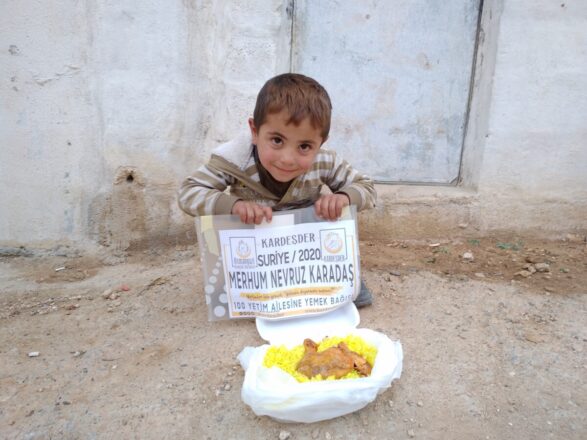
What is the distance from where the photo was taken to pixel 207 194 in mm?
1718

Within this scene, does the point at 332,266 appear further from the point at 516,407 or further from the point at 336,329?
the point at 516,407

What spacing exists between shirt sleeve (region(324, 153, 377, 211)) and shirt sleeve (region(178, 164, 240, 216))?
1.57 ft

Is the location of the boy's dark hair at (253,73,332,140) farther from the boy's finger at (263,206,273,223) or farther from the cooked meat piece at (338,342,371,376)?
the cooked meat piece at (338,342,371,376)

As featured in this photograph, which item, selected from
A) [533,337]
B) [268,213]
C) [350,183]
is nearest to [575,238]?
[533,337]

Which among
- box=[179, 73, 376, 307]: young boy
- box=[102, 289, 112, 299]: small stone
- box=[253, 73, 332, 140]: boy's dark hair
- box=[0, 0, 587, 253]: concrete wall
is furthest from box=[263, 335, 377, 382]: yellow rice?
box=[0, 0, 587, 253]: concrete wall

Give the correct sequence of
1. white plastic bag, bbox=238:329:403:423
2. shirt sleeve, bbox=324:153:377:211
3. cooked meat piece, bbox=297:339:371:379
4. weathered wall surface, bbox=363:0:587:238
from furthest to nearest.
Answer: weathered wall surface, bbox=363:0:587:238 → shirt sleeve, bbox=324:153:377:211 → cooked meat piece, bbox=297:339:371:379 → white plastic bag, bbox=238:329:403:423

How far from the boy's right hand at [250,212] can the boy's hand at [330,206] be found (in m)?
0.20

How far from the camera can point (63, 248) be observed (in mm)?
2523

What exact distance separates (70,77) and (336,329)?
1956 mm

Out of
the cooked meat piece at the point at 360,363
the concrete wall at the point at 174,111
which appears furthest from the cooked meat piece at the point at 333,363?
the concrete wall at the point at 174,111

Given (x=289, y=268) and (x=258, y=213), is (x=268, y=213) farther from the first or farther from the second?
(x=289, y=268)

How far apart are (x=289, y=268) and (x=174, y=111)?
1.30 m

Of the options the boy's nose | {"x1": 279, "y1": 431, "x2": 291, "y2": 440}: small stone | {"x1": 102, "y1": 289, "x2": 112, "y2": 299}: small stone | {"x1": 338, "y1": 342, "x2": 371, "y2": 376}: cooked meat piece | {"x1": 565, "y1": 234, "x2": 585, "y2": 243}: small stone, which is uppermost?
the boy's nose

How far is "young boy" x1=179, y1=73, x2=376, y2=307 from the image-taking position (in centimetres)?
155
